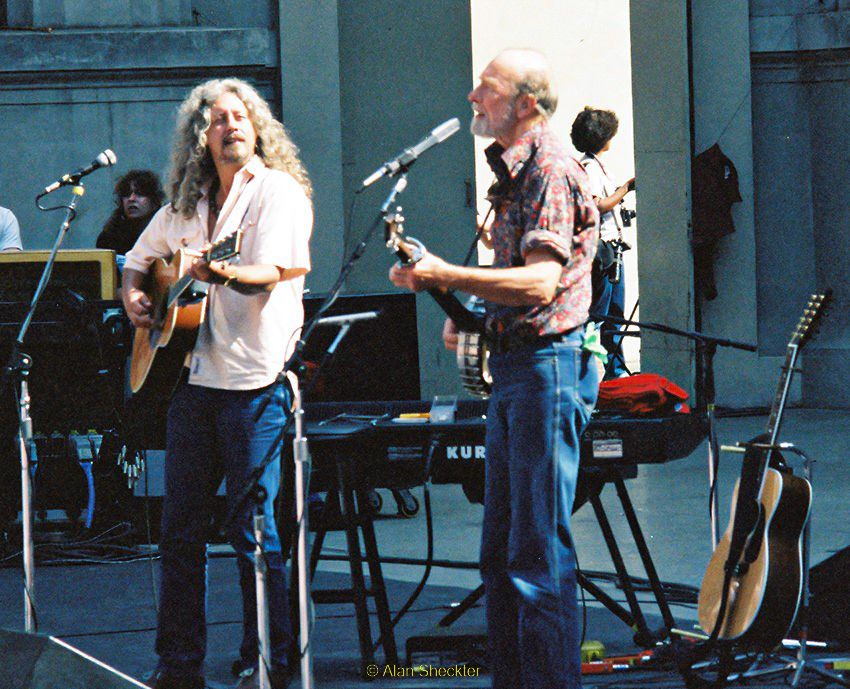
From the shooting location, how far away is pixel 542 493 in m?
3.46

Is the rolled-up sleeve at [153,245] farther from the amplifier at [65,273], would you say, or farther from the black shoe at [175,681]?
the amplifier at [65,273]

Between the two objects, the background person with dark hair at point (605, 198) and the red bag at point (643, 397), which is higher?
the background person with dark hair at point (605, 198)

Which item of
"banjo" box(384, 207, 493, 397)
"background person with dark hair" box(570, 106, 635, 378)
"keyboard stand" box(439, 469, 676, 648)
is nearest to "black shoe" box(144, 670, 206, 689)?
"keyboard stand" box(439, 469, 676, 648)

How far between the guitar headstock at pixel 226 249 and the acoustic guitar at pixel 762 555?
1.56 meters

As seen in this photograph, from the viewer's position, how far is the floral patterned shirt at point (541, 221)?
3439mm

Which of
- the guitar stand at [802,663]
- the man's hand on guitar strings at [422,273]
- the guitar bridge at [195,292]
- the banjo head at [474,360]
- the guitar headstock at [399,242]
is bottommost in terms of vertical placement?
the guitar stand at [802,663]

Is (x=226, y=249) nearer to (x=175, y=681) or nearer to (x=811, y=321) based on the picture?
(x=175, y=681)

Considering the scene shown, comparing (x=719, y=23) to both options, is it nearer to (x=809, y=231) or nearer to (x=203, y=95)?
(x=809, y=231)

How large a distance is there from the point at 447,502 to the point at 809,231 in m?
4.05

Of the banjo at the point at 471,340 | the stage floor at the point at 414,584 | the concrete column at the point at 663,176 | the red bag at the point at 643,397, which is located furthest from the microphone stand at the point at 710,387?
the concrete column at the point at 663,176

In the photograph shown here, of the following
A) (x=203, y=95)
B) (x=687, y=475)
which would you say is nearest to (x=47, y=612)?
(x=203, y=95)

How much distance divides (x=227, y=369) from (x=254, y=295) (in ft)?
0.70

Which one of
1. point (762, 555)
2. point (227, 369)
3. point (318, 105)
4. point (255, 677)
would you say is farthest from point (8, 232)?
point (762, 555)

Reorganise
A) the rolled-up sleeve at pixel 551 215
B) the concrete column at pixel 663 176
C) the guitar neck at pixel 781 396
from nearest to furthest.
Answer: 1. the rolled-up sleeve at pixel 551 215
2. the guitar neck at pixel 781 396
3. the concrete column at pixel 663 176
